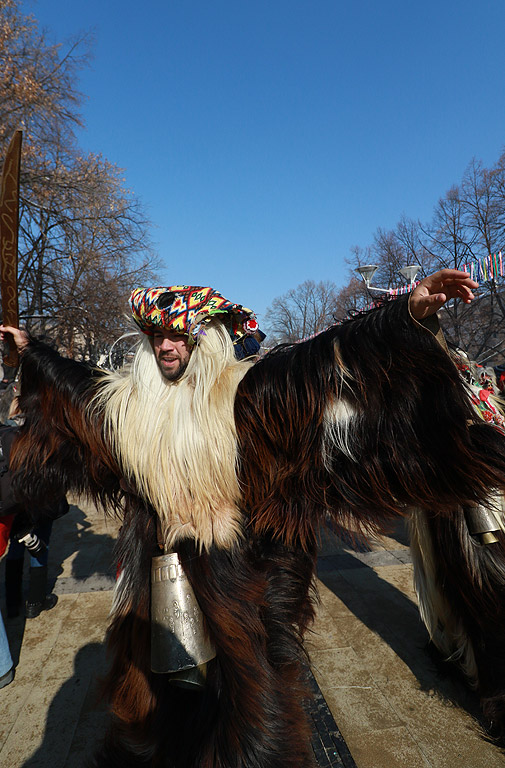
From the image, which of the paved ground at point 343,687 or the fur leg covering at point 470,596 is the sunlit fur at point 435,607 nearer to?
the fur leg covering at point 470,596

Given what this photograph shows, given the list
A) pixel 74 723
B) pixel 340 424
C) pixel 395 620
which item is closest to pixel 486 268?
pixel 395 620

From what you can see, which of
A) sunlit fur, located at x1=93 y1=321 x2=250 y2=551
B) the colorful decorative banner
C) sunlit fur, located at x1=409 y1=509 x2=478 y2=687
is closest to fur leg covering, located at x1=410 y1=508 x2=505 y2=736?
sunlit fur, located at x1=409 y1=509 x2=478 y2=687

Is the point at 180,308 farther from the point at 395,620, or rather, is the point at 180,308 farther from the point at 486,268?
the point at 486,268

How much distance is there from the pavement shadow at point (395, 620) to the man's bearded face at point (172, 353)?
946 mm

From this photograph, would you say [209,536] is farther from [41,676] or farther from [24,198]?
[24,198]

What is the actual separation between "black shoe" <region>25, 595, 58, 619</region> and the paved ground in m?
0.07

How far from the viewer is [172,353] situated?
1.62 m

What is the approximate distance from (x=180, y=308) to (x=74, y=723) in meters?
2.24

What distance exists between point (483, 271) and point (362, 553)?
7.22 meters

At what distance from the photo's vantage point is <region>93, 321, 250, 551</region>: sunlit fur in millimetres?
1487

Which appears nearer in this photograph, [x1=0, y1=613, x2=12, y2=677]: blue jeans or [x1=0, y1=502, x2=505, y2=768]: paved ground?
[x1=0, y1=502, x2=505, y2=768]: paved ground

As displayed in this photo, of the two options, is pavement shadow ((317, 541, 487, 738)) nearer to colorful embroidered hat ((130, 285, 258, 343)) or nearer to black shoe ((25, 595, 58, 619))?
colorful embroidered hat ((130, 285, 258, 343))

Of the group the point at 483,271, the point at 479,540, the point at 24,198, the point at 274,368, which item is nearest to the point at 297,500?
the point at 274,368

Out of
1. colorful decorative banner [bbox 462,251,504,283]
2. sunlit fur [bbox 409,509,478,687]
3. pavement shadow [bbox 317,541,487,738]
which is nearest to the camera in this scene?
sunlit fur [bbox 409,509,478,687]
